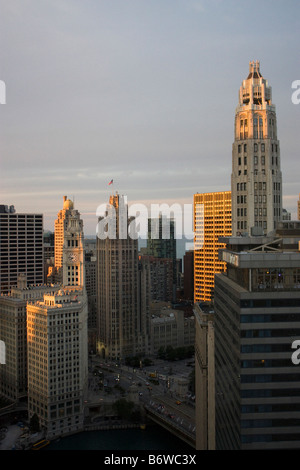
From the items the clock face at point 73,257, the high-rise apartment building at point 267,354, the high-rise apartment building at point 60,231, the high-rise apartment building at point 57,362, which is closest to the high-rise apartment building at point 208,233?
the clock face at point 73,257

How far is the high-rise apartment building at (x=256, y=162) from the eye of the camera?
24250 millimetres

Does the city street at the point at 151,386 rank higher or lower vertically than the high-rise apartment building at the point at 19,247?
lower

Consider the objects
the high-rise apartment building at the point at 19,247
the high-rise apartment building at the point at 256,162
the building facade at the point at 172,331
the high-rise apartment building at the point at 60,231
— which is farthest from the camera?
the high-rise apartment building at the point at 60,231

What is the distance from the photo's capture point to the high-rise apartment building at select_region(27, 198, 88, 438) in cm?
3659

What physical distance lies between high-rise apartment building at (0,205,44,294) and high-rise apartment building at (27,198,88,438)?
938 inches

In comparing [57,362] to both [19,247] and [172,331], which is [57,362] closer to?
[172,331]

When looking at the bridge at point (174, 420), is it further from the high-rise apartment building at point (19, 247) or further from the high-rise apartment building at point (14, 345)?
the high-rise apartment building at point (19, 247)

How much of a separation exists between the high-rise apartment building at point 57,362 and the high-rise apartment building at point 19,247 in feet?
78.2

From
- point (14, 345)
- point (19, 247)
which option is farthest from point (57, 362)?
point (19, 247)

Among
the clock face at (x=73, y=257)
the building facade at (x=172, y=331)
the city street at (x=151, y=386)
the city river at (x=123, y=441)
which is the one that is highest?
the clock face at (x=73, y=257)

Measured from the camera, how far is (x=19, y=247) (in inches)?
2467

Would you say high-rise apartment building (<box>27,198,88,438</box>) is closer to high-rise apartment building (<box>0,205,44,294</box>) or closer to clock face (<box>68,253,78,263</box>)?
clock face (<box>68,253,78,263</box>)

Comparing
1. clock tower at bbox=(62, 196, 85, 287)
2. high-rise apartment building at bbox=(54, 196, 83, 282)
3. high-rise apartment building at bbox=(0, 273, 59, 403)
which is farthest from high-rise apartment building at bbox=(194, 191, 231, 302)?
high-rise apartment building at bbox=(0, 273, 59, 403)

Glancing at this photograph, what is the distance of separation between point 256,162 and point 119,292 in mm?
36337
